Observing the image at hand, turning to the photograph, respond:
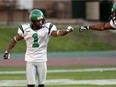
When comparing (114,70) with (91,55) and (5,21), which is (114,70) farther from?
(5,21)

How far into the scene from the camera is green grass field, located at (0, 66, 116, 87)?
13426 mm

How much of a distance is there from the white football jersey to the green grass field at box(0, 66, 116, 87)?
365 cm

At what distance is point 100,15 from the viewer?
3391 cm

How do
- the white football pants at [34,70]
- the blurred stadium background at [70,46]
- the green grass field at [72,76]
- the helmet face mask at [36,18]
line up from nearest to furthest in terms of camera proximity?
the helmet face mask at [36,18] < the white football pants at [34,70] < the green grass field at [72,76] < the blurred stadium background at [70,46]

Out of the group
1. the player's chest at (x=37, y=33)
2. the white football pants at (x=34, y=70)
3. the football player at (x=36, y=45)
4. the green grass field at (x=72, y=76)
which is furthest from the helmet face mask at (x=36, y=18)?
the green grass field at (x=72, y=76)

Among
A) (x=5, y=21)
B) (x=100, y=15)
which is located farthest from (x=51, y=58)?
(x=100, y=15)

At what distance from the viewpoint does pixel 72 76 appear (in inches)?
613

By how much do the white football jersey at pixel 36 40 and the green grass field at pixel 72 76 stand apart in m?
3.65

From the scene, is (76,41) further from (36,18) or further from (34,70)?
(36,18)

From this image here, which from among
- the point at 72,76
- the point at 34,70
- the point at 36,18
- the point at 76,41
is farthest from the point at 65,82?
the point at 76,41

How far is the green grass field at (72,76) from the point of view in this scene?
13426 mm

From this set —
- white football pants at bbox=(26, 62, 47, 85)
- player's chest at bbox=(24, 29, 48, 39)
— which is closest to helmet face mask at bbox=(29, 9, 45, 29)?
player's chest at bbox=(24, 29, 48, 39)

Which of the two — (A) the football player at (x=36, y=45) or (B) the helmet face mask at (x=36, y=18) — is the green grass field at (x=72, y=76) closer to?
(A) the football player at (x=36, y=45)

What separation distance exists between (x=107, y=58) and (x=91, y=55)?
173 cm
